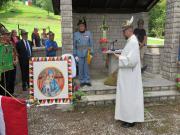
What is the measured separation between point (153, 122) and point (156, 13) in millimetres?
33678

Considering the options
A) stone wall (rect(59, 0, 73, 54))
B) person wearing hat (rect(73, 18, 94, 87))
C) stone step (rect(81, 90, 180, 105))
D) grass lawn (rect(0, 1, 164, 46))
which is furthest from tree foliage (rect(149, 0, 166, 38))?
stone wall (rect(59, 0, 73, 54))

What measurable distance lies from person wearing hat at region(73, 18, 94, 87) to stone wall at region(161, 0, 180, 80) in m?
2.40

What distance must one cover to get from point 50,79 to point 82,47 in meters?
1.55

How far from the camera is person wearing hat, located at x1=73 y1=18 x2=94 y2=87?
781 centimetres

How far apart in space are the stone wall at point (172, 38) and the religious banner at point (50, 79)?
10.8ft

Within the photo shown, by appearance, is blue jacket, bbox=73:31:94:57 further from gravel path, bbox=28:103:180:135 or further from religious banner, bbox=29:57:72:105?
gravel path, bbox=28:103:180:135

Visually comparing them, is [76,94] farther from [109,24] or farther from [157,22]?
[157,22]

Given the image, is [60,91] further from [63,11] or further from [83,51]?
[63,11]

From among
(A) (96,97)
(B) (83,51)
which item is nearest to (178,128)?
(A) (96,97)

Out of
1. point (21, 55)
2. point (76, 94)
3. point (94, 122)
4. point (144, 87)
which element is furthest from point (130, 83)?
point (21, 55)

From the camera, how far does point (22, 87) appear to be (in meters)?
9.18

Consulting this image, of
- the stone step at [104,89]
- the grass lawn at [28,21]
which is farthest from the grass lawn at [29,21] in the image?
the stone step at [104,89]

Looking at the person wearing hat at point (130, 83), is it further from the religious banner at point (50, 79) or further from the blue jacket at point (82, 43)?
the blue jacket at point (82, 43)

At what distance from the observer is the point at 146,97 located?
745 cm
